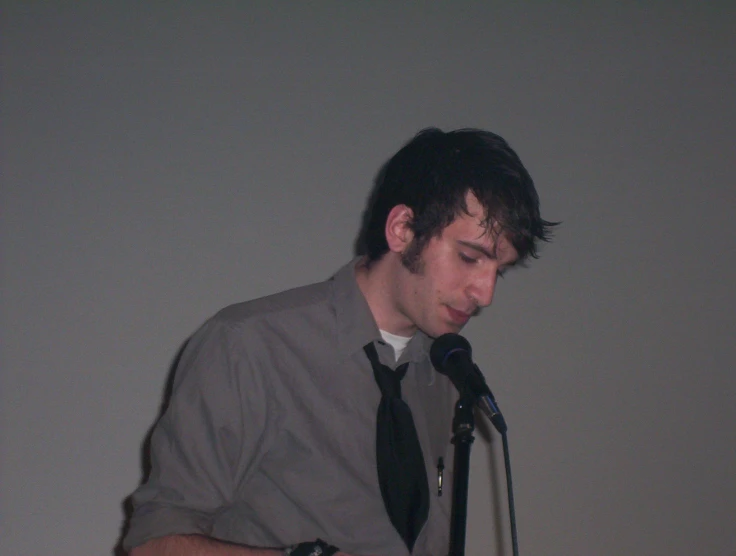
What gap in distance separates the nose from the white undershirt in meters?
0.24

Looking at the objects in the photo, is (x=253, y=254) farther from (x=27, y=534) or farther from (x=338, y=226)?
(x=27, y=534)

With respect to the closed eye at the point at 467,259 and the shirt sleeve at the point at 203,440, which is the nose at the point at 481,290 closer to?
the closed eye at the point at 467,259

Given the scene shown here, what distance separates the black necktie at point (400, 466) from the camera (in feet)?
5.07

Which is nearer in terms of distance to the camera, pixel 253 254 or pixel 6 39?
pixel 6 39

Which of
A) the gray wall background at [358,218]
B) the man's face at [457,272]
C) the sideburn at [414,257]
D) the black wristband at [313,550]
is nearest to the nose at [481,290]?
the man's face at [457,272]

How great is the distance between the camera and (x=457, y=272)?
1.53m

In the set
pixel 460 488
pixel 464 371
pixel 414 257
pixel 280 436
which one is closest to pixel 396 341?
pixel 414 257

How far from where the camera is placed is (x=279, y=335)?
5.13ft

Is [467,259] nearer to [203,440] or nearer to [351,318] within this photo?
[351,318]

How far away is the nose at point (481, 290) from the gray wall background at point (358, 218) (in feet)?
2.67

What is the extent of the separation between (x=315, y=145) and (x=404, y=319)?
2.71 ft

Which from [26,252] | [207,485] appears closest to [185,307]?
[26,252]

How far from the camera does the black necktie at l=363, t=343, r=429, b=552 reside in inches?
60.8

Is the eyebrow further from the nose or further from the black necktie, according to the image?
the black necktie
